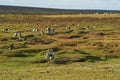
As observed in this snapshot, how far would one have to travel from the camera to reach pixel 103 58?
3938 centimetres

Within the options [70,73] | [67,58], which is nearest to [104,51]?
[67,58]

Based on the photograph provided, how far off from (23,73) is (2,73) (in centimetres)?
152

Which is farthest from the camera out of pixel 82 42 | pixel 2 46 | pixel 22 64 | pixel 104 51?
pixel 82 42

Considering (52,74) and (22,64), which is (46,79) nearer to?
(52,74)

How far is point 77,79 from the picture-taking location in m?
25.4

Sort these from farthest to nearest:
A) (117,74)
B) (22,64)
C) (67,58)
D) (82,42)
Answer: (82,42), (67,58), (22,64), (117,74)

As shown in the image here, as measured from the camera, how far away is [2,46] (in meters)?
46.3

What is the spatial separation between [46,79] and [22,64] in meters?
9.91

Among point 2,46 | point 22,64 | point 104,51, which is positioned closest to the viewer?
point 22,64

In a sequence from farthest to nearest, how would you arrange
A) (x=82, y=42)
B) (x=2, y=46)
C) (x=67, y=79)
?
(x=82, y=42) < (x=2, y=46) < (x=67, y=79)

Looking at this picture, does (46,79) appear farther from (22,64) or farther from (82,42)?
(82,42)

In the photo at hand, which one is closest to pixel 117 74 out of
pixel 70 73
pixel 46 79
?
pixel 70 73

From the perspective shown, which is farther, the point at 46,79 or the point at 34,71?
the point at 34,71

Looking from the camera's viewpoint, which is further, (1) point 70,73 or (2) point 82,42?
(2) point 82,42
